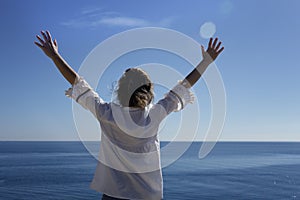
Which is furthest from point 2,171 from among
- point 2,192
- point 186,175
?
point 186,175

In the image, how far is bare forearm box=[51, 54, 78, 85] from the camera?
212cm

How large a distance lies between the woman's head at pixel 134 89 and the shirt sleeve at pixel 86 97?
13 cm

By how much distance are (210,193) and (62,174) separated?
23.4m

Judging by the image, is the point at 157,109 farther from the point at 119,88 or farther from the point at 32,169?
the point at 32,169

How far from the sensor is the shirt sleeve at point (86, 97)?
A: 6.77 ft

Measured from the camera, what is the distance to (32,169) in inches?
2308

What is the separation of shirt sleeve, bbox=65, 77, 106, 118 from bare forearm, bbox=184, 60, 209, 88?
0.52 metres

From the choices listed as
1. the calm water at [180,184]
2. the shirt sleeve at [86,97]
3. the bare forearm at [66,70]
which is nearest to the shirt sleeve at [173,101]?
the shirt sleeve at [86,97]

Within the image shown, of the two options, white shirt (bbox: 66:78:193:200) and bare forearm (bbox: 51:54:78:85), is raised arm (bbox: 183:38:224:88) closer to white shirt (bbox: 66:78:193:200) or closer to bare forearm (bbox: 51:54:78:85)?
white shirt (bbox: 66:78:193:200)

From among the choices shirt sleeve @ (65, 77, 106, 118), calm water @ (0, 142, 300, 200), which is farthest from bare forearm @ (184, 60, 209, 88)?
calm water @ (0, 142, 300, 200)

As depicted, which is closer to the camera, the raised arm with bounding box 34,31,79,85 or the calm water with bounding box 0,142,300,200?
the raised arm with bounding box 34,31,79,85

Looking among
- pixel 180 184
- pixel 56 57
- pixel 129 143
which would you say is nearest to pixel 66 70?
pixel 56 57

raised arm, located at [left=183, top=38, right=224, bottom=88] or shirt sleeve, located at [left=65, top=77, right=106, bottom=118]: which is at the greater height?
raised arm, located at [left=183, top=38, right=224, bottom=88]

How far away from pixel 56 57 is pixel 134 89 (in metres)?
0.53
